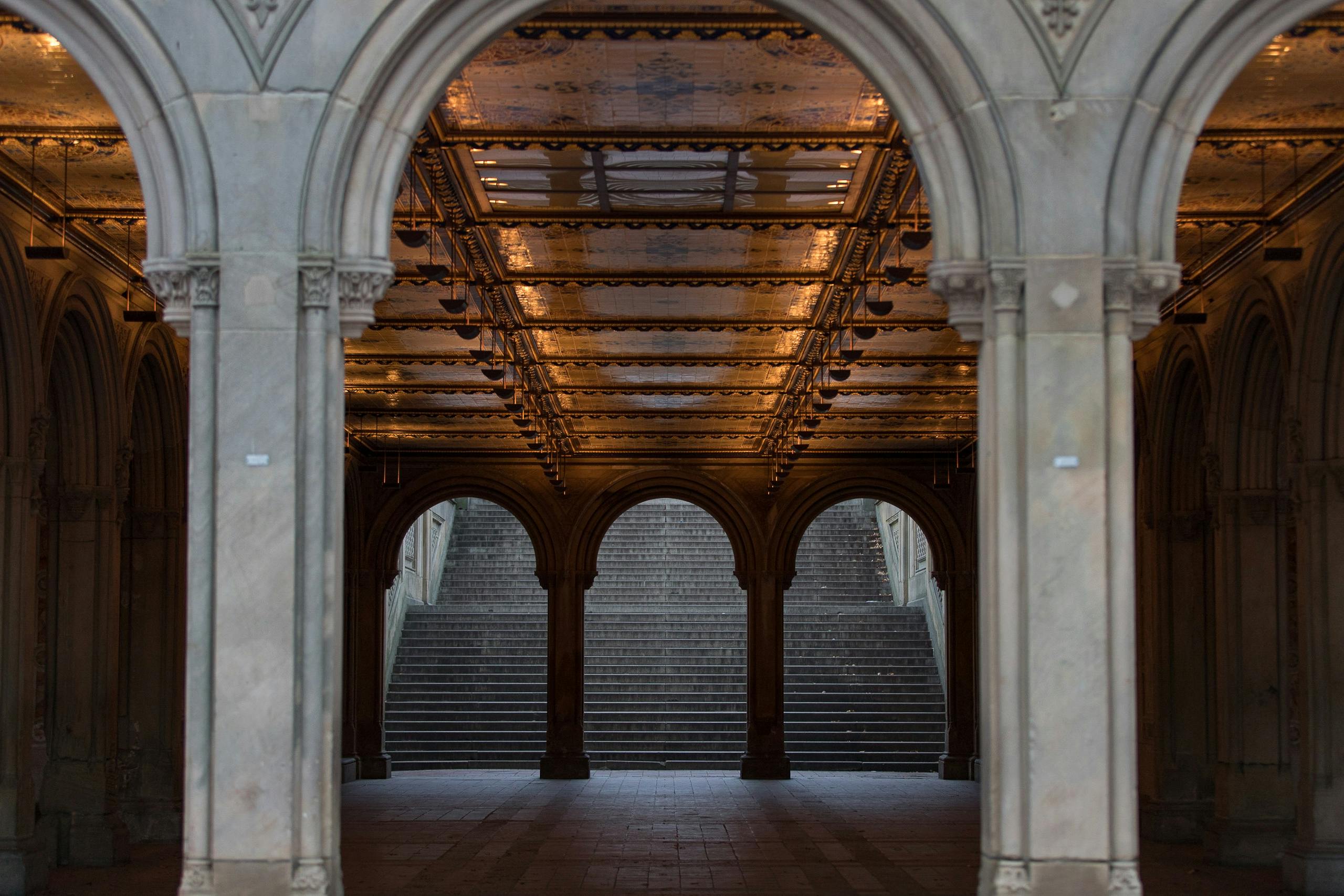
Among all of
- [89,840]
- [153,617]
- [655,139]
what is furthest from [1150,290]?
[153,617]

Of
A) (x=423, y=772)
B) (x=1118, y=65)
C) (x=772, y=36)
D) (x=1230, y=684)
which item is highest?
(x=772, y=36)

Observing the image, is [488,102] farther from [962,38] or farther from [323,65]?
[962,38]

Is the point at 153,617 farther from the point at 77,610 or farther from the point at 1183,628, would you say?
the point at 1183,628

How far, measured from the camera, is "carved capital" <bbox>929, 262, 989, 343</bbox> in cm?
918

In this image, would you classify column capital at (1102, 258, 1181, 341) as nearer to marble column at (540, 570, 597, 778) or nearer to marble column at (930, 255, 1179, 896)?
marble column at (930, 255, 1179, 896)

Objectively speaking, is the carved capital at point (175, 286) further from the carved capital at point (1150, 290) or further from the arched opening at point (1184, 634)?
the arched opening at point (1184, 634)

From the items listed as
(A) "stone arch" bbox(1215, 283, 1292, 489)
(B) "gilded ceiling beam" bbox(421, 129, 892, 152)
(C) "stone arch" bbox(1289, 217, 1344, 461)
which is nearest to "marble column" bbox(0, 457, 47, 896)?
(B) "gilded ceiling beam" bbox(421, 129, 892, 152)

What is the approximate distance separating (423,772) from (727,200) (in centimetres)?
1698

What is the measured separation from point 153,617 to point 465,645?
15.9 metres

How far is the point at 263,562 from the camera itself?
29.5ft

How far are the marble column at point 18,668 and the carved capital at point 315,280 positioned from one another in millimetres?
6216

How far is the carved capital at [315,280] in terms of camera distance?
9.10 m

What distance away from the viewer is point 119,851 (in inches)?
621

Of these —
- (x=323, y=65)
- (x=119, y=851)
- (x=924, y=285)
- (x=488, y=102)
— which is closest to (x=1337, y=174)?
(x=924, y=285)
